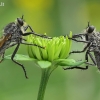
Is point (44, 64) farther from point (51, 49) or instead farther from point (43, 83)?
Result: point (51, 49)

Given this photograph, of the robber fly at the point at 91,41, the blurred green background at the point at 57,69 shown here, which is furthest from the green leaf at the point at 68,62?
the blurred green background at the point at 57,69

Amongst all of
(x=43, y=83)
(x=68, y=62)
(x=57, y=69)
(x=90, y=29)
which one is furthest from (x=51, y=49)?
(x=57, y=69)

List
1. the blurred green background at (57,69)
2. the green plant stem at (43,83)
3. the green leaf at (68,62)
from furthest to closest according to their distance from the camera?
the blurred green background at (57,69) < the green leaf at (68,62) < the green plant stem at (43,83)

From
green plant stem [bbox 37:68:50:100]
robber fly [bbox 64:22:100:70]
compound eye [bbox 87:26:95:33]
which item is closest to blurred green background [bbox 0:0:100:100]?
robber fly [bbox 64:22:100:70]

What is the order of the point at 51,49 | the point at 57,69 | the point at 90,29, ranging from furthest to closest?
the point at 57,69 → the point at 90,29 → the point at 51,49

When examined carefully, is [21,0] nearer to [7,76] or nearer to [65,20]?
[65,20]

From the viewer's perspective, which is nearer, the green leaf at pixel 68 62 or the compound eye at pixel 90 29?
the green leaf at pixel 68 62

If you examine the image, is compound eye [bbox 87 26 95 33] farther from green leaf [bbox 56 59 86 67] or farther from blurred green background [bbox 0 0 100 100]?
blurred green background [bbox 0 0 100 100]

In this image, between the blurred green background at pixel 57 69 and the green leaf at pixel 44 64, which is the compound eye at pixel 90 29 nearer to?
the green leaf at pixel 44 64

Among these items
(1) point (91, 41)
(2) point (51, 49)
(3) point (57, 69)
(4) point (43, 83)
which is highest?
(2) point (51, 49)

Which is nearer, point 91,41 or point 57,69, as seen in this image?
point 91,41
